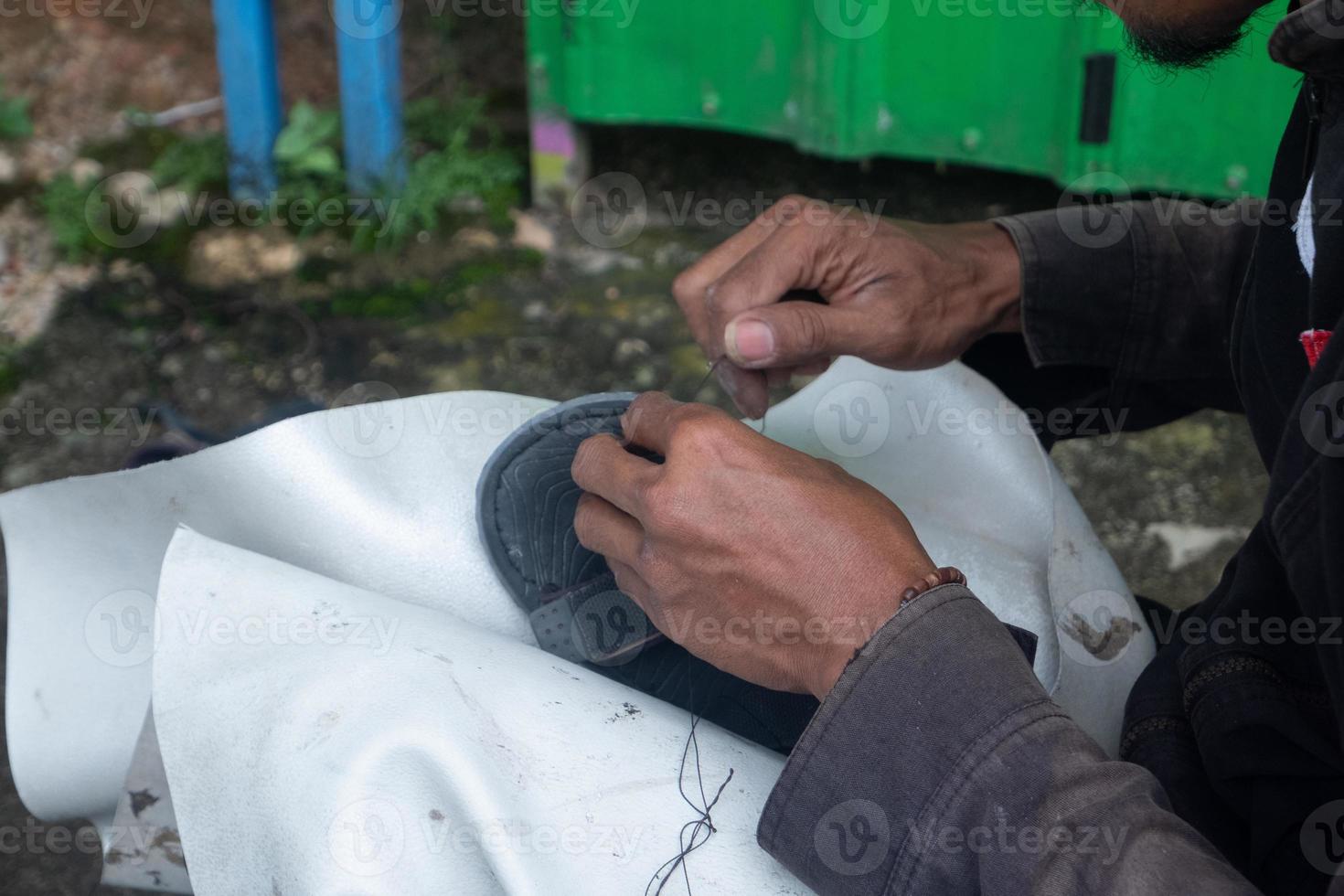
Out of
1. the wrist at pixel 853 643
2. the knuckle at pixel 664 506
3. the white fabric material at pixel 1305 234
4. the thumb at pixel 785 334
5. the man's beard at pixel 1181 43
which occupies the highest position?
the man's beard at pixel 1181 43

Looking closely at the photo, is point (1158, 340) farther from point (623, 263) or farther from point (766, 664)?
point (623, 263)

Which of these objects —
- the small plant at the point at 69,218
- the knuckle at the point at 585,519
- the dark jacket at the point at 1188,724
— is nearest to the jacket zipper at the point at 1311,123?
the dark jacket at the point at 1188,724

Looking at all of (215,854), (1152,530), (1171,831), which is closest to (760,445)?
(1171,831)

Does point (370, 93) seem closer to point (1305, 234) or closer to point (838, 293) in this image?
point (838, 293)

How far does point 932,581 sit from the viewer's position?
0.87m

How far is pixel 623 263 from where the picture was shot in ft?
9.77

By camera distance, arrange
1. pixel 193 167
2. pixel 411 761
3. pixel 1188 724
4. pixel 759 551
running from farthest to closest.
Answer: pixel 193 167
pixel 1188 724
pixel 759 551
pixel 411 761

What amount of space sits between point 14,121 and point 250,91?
70cm

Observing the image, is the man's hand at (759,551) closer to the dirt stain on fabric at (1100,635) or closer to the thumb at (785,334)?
the thumb at (785,334)

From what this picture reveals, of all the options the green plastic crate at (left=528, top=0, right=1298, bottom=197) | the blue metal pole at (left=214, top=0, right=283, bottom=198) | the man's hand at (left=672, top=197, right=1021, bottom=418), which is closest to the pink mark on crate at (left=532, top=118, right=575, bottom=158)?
the green plastic crate at (left=528, top=0, right=1298, bottom=197)

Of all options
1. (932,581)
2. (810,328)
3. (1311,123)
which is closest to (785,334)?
(810,328)

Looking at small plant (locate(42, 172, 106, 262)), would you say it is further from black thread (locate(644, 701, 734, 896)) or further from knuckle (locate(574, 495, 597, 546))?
black thread (locate(644, 701, 734, 896))

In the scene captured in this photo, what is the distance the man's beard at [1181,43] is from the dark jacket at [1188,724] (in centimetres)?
8

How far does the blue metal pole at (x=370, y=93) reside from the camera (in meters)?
2.83
